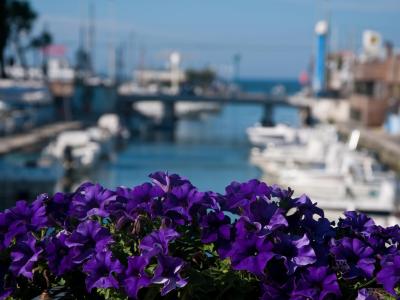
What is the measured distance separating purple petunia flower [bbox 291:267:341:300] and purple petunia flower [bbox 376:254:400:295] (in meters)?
0.18

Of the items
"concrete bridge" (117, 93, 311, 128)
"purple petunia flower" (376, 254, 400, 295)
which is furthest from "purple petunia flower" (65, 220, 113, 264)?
"concrete bridge" (117, 93, 311, 128)

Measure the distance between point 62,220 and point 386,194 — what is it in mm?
23328

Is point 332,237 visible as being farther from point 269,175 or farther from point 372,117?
point 372,117

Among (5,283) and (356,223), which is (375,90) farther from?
(5,283)

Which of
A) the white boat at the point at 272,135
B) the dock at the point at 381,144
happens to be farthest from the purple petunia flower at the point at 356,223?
the white boat at the point at 272,135

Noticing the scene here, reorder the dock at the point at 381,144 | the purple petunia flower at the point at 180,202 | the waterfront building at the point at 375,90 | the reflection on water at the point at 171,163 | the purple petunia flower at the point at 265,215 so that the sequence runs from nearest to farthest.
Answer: the purple petunia flower at the point at 265,215, the purple petunia flower at the point at 180,202, the reflection on water at the point at 171,163, the dock at the point at 381,144, the waterfront building at the point at 375,90

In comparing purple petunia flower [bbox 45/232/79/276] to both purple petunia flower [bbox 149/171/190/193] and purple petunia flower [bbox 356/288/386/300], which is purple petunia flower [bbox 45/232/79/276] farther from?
purple petunia flower [bbox 356/288/386/300]

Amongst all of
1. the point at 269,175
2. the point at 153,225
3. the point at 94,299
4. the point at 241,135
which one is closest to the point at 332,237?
the point at 153,225

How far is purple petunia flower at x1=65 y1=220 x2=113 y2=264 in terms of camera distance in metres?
3.07

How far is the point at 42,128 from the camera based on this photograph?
199 feet

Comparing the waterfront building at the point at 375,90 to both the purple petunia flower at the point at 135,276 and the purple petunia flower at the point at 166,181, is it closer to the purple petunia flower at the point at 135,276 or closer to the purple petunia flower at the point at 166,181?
the purple petunia flower at the point at 166,181

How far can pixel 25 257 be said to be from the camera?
122 inches

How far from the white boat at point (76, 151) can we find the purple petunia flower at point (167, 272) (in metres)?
34.4

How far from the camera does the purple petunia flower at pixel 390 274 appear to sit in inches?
113
